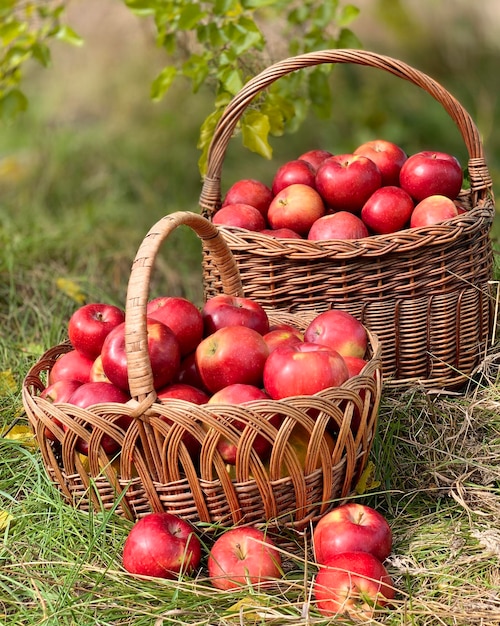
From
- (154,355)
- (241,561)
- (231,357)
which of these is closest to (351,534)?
(241,561)

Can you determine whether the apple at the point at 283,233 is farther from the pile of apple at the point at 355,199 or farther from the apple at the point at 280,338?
the apple at the point at 280,338

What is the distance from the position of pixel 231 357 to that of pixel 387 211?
0.89 m

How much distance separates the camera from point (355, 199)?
8.68 feet

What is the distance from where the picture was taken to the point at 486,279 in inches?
106

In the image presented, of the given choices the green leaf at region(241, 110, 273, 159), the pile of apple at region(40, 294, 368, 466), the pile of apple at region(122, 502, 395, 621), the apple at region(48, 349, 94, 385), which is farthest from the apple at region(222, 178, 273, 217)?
the pile of apple at region(122, 502, 395, 621)

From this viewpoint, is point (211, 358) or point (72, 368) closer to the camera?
point (211, 358)

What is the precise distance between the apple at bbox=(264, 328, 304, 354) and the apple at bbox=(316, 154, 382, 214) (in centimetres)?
68

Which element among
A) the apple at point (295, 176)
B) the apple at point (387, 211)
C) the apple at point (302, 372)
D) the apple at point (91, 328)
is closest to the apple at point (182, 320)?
the apple at point (91, 328)

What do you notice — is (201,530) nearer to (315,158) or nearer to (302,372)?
(302,372)

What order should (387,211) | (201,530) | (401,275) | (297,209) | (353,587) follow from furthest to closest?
(297,209), (387,211), (401,275), (201,530), (353,587)

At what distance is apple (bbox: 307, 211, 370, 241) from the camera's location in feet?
8.21

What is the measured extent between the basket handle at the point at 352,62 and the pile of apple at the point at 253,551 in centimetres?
131

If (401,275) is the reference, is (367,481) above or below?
below

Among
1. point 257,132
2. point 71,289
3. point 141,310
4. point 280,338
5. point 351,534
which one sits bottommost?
point 351,534
